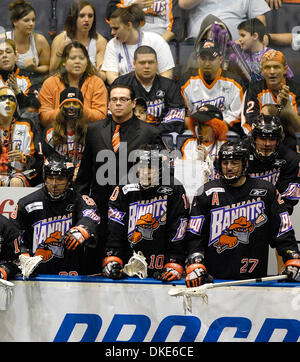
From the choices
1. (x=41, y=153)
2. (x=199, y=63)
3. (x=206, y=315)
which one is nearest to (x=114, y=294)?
(x=206, y=315)

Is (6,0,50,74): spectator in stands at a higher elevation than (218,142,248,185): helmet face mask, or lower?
higher

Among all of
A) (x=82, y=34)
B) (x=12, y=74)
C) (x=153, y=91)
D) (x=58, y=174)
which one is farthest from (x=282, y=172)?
(x=12, y=74)

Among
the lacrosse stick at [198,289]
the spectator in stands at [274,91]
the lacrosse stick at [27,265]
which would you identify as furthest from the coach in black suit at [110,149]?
the spectator in stands at [274,91]

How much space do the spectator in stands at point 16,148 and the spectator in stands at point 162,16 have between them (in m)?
1.82

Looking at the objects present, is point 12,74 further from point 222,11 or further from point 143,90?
point 222,11

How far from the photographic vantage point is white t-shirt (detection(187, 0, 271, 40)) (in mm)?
8539

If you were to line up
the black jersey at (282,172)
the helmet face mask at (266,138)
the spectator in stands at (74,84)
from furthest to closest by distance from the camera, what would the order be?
the spectator in stands at (74,84) → the black jersey at (282,172) → the helmet face mask at (266,138)

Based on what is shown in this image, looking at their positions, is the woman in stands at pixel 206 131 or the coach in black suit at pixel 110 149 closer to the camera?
the coach in black suit at pixel 110 149

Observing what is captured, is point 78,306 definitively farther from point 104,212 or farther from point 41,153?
point 41,153

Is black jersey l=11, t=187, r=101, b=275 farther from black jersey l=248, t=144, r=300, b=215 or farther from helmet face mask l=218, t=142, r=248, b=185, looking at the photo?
black jersey l=248, t=144, r=300, b=215

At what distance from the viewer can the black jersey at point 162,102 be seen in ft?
25.9

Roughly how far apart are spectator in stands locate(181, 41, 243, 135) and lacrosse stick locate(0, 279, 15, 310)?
147 inches

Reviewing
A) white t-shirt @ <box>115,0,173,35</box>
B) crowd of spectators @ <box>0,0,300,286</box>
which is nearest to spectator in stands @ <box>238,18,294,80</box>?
crowd of spectators @ <box>0,0,300,286</box>

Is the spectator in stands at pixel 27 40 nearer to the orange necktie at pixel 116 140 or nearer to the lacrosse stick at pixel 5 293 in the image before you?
the orange necktie at pixel 116 140
